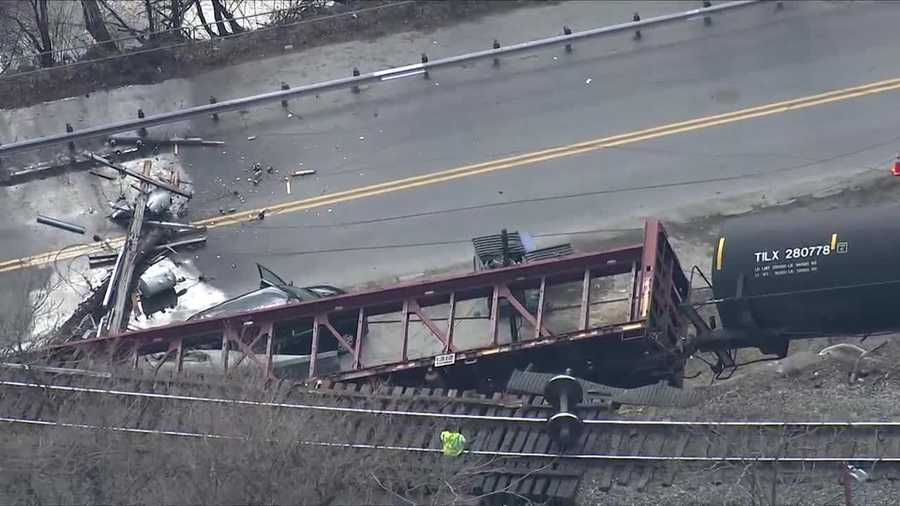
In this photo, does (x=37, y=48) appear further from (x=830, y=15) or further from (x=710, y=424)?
(x=710, y=424)

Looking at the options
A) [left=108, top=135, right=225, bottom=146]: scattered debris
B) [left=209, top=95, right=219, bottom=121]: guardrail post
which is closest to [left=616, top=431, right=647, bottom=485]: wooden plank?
[left=108, top=135, right=225, bottom=146]: scattered debris

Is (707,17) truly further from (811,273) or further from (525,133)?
(811,273)

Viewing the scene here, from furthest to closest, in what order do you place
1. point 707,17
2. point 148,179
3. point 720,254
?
point 707,17 < point 148,179 < point 720,254

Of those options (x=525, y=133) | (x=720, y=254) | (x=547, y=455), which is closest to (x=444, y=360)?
(x=547, y=455)

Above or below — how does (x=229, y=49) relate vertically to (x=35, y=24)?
below

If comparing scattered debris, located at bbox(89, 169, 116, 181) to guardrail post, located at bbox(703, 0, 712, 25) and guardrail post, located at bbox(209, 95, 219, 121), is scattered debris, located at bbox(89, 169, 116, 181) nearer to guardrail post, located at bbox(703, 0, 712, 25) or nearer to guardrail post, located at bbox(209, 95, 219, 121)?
guardrail post, located at bbox(209, 95, 219, 121)
